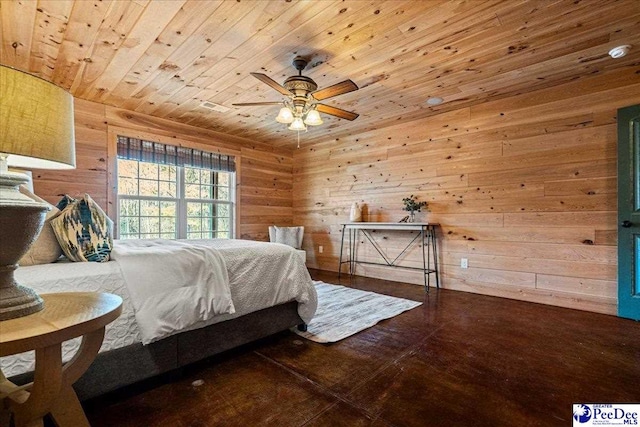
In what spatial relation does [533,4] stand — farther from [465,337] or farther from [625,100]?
[465,337]

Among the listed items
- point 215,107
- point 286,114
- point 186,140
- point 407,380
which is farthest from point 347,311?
A: point 186,140

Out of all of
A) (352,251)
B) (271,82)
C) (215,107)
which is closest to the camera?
(271,82)

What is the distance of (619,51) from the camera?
96.2 inches

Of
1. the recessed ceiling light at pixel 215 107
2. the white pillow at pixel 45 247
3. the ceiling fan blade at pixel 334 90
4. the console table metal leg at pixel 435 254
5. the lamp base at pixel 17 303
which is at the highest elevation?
the recessed ceiling light at pixel 215 107

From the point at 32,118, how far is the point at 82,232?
3.07 ft

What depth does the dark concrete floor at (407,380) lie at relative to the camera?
56.4 inches

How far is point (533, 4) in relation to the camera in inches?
76.8

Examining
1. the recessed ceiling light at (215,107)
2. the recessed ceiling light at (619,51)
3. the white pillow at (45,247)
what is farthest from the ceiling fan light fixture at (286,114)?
the recessed ceiling light at (619,51)

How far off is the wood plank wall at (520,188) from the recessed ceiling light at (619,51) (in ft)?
1.60

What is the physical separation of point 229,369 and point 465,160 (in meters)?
3.51

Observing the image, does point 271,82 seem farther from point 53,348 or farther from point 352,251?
point 352,251

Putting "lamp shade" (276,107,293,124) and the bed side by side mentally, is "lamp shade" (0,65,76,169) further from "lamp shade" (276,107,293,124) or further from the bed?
"lamp shade" (276,107,293,124)

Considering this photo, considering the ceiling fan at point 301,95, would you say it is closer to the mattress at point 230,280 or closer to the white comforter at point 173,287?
the mattress at point 230,280

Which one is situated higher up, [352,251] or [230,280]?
[230,280]
